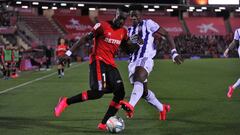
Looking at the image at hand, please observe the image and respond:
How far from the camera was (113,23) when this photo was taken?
7.73 meters

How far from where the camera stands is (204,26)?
6650cm

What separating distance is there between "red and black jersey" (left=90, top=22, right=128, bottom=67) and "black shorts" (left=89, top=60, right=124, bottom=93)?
122 mm

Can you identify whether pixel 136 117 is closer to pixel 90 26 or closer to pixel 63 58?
pixel 63 58

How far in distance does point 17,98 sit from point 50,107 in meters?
2.64

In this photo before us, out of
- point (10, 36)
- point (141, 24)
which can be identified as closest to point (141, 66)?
point (141, 24)

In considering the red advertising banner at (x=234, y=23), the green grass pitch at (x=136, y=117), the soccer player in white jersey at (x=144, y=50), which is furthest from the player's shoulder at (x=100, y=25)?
the red advertising banner at (x=234, y=23)

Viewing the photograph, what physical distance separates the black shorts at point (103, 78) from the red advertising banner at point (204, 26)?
58772 mm

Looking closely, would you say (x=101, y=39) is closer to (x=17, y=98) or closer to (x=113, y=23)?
(x=113, y=23)

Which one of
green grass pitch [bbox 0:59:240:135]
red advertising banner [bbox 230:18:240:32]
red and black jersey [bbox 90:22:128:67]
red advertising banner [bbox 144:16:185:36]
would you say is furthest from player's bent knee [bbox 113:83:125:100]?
red advertising banner [bbox 230:18:240:32]

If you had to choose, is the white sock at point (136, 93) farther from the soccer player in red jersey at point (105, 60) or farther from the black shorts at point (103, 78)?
the black shorts at point (103, 78)

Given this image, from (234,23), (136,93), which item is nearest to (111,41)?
(136,93)

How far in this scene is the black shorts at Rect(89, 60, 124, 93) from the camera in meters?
7.59

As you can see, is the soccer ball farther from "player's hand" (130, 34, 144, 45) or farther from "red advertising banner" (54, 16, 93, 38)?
"red advertising banner" (54, 16, 93, 38)

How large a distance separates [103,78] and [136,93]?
3.26ft
